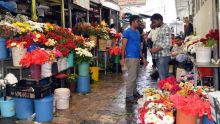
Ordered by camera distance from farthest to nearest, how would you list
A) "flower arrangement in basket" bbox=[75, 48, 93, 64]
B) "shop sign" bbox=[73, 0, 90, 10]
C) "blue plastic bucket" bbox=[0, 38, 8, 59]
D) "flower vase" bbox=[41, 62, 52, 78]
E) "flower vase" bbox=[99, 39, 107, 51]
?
"flower vase" bbox=[99, 39, 107, 51]
"shop sign" bbox=[73, 0, 90, 10]
"flower arrangement in basket" bbox=[75, 48, 93, 64]
"flower vase" bbox=[41, 62, 52, 78]
"blue plastic bucket" bbox=[0, 38, 8, 59]

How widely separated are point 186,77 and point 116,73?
189 inches

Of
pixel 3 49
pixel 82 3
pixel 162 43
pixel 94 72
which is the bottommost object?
pixel 94 72

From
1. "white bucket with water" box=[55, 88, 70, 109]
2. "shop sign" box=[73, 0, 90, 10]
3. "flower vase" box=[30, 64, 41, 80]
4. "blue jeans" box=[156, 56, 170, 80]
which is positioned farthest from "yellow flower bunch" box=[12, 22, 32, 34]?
"shop sign" box=[73, 0, 90, 10]

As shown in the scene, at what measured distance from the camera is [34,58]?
17.5ft

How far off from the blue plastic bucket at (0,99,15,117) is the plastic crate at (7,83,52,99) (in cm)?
31

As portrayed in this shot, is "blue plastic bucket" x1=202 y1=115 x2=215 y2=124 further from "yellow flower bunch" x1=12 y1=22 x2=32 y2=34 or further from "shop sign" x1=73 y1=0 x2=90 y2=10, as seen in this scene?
"shop sign" x1=73 y1=0 x2=90 y2=10

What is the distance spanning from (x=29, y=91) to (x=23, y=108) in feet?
1.52

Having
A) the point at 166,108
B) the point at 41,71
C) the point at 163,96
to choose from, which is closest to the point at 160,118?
the point at 166,108

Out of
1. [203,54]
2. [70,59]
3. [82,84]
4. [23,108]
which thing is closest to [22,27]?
[23,108]

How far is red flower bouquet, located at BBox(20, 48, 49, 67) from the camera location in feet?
17.5

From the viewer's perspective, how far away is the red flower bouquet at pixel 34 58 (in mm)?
5320

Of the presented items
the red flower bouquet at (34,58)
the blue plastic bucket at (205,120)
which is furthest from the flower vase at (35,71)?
the blue plastic bucket at (205,120)

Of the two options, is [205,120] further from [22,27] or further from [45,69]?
[22,27]

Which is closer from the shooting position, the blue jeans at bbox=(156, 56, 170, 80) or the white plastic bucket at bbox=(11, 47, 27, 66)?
the white plastic bucket at bbox=(11, 47, 27, 66)
